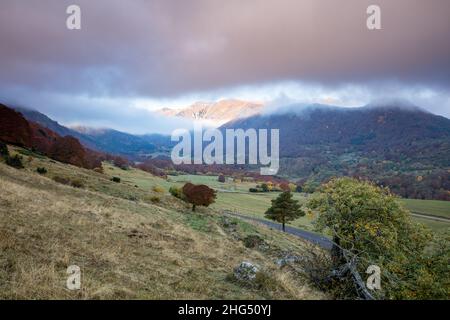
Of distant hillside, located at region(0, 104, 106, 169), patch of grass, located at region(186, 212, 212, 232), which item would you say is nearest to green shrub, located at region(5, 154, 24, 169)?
distant hillside, located at region(0, 104, 106, 169)

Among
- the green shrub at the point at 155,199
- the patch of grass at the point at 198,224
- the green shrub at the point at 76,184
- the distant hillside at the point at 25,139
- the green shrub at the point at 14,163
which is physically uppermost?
the distant hillside at the point at 25,139

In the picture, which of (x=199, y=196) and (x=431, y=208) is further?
(x=431, y=208)

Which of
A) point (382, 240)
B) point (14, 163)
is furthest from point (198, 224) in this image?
point (14, 163)

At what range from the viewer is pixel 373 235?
20.5m

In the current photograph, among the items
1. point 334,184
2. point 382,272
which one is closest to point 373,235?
point 382,272

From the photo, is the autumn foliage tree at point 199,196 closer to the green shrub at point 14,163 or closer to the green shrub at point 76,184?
the green shrub at point 76,184

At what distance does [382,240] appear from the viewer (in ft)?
65.1

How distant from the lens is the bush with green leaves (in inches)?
694

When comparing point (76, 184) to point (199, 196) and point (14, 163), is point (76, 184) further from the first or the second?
point (199, 196)

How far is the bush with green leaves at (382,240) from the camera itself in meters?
17.6

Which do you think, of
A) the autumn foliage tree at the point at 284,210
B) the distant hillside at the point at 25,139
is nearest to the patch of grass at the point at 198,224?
the autumn foliage tree at the point at 284,210

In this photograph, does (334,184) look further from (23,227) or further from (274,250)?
(23,227)

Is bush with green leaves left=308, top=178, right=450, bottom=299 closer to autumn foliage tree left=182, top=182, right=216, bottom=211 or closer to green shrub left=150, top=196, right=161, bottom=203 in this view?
green shrub left=150, top=196, right=161, bottom=203
